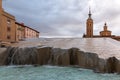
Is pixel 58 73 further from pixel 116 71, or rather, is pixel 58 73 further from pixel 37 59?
pixel 37 59

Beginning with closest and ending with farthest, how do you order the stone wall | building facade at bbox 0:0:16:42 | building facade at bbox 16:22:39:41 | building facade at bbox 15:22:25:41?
the stone wall < building facade at bbox 0:0:16:42 < building facade at bbox 16:22:39:41 < building facade at bbox 15:22:25:41

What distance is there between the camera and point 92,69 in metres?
15.1

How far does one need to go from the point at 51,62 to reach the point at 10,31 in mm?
37706

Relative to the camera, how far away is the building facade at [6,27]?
4800 cm

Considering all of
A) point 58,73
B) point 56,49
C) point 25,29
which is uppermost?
point 25,29

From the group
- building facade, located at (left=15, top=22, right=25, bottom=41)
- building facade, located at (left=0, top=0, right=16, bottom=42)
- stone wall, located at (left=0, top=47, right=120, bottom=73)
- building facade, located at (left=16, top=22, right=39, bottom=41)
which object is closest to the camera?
stone wall, located at (left=0, top=47, right=120, bottom=73)

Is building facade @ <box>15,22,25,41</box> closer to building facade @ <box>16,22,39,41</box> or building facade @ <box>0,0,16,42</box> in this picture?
building facade @ <box>16,22,39,41</box>

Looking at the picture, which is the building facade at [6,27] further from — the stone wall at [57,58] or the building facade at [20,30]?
the stone wall at [57,58]

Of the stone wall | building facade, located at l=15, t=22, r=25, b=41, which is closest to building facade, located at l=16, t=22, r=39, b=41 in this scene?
building facade, located at l=15, t=22, r=25, b=41

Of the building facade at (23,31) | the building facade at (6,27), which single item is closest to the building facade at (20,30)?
the building facade at (23,31)

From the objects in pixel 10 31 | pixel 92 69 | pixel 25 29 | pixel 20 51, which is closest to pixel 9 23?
pixel 10 31

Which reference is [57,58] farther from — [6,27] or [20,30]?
[20,30]

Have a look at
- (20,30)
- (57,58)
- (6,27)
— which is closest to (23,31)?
(20,30)

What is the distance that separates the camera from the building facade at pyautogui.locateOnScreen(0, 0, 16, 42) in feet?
157
